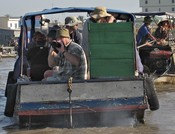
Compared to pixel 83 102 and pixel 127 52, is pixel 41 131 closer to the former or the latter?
pixel 83 102

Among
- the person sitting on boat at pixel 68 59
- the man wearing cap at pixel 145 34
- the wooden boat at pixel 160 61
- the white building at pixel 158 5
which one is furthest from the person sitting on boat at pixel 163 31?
the white building at pixel 158 5

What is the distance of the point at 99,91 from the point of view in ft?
26.6

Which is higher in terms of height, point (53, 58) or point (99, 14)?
point (99, 14)

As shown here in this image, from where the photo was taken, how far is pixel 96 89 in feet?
26.6

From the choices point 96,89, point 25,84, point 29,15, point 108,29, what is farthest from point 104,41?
point 29,15

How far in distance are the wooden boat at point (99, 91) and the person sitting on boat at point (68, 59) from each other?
0.16 meters

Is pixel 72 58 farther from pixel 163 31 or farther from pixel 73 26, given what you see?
pixel 163 31

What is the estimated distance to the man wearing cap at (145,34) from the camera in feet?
48.5

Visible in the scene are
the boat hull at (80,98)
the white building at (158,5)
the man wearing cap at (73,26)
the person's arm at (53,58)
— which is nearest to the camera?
the boat hull at (80,98)

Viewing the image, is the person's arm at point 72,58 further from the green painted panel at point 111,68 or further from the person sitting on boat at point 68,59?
the green painted panel at point 111,68

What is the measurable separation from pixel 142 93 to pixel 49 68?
2.14 meters

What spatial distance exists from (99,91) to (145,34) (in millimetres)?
7002

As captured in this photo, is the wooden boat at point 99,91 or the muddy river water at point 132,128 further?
the muddy river water at point 132,128

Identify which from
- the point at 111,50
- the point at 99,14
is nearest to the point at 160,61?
the point at 99,14
